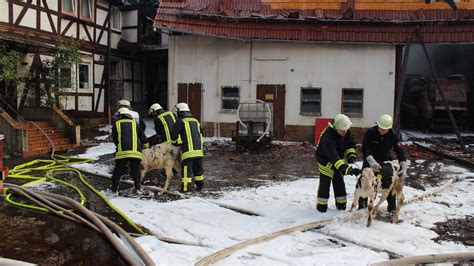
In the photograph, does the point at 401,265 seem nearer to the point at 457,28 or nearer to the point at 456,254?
the point at 456,254

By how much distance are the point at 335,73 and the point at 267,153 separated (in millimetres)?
4927

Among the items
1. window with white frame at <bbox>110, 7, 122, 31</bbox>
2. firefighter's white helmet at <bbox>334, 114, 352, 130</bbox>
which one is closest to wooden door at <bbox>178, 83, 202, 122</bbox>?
window with white frame at <bbox>110, 7, 122, 31</bbox>

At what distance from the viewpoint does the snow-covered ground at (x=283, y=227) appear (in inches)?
185

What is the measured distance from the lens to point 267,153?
13.3 metres

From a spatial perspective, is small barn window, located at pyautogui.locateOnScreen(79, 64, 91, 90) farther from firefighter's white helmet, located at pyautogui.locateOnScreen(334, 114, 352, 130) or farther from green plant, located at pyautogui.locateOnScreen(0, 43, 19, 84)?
firefighter's white helmet, located at pyautogui.locateOnScreen(334, 114, 352, 130)

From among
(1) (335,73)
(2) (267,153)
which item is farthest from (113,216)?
(1) (335,73)

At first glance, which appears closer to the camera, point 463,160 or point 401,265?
point 401,265

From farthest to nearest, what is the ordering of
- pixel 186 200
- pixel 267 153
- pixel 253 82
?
pixel 253 82, pixel 267 153, pixel 186 200

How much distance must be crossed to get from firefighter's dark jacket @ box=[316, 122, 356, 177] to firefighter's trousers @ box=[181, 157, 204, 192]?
245 cm

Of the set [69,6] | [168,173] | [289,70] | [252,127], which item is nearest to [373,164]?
[168,173]

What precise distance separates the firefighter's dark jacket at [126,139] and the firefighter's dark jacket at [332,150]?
3298 mm

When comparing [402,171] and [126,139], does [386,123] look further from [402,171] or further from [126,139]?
[126,139]

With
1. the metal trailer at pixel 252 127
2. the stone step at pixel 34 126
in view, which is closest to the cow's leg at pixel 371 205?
the metal trailer at pixel 252 127

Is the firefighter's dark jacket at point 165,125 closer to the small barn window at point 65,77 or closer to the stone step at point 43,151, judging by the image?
the stone step at point 43,151
